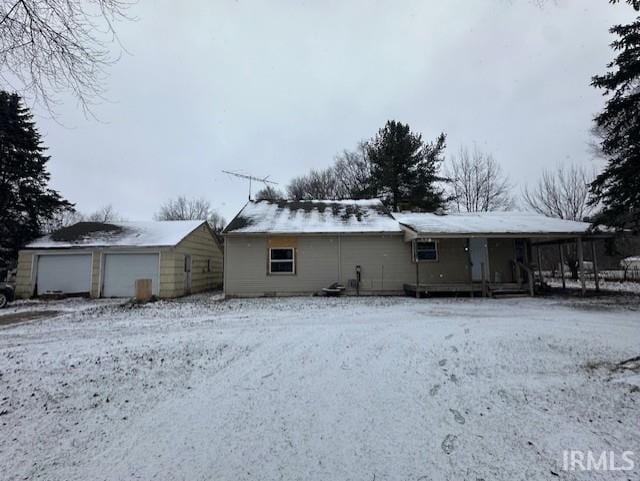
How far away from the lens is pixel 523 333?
5633mm

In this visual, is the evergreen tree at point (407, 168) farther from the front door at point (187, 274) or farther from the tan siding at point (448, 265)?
the front door at point (187, 274)

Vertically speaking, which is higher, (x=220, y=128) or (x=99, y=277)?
(x=220, y=128)

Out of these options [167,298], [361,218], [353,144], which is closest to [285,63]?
[361,218]

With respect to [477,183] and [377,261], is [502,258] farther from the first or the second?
[477,183]

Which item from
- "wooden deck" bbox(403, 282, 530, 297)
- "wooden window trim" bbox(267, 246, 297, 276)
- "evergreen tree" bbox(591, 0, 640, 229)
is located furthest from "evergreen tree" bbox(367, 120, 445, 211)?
"wooden window trim" bbox(267, 246, 297, 276)

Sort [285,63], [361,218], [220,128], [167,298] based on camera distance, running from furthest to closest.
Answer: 1. [220,128]
2. [361,218]
3. [167,298]
4. [285,63]

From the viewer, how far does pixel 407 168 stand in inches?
870

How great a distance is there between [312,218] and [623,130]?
11.6m

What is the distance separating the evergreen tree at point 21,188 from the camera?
14.9 meters

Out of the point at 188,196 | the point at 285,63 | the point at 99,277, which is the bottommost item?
the point at 99,277

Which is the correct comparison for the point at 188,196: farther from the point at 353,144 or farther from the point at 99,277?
the point at 99,277

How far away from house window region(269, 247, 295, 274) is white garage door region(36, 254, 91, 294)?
26.4 ft

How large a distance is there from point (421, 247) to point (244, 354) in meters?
9.71

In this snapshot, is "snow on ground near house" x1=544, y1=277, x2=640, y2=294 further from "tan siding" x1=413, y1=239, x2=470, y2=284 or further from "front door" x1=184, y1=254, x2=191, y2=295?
"front door" x1=184, y1=254, x2=191, y2=295
